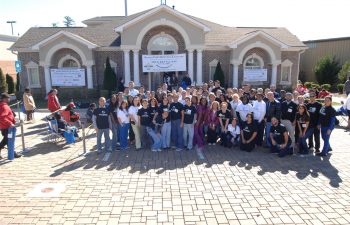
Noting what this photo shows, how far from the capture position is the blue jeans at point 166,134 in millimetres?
9219

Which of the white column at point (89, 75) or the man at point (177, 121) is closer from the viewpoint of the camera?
the man at point (177, 121)

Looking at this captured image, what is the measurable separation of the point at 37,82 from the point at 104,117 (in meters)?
14.8

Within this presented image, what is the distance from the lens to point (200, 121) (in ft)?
31.2

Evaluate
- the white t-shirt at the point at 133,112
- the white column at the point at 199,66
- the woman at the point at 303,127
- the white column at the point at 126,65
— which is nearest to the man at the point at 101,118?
the white t-shirt at the point at 133,112

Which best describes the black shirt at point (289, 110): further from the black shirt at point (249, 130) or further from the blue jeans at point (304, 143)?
the black shirt at point (249, 130)

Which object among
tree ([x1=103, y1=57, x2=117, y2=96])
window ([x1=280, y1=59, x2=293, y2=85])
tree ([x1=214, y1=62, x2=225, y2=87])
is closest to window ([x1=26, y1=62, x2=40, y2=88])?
tree ([x1=103, y1=57, x2=117, y2=96])

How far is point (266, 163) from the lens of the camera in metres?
8.05

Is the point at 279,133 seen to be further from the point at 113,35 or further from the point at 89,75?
the point at 113,35

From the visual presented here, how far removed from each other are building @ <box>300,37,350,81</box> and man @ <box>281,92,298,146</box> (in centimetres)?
2420

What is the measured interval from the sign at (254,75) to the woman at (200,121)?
12.7 metres

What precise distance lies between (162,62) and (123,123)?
901 cm

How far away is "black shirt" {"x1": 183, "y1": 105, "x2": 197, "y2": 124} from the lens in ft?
30.0

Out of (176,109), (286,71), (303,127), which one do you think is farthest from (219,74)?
(303,127)

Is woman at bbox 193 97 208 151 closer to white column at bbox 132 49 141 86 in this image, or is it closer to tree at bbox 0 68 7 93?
white column at bbox 132 49 141 86
